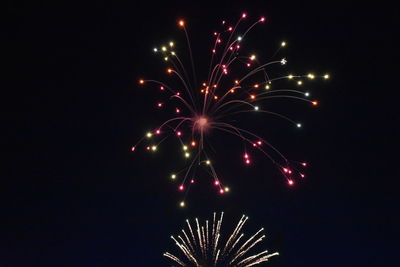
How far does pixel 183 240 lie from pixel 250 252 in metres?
2.10

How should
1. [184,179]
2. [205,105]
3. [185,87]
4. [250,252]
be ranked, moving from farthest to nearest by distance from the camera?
[250,252], [184,179], [185,87], [205,105]

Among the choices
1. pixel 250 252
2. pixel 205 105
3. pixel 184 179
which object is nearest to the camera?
pixel 205 105

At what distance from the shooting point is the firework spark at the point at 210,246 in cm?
1020

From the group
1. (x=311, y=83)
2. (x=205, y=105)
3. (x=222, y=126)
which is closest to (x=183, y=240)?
(x=222, y=126)

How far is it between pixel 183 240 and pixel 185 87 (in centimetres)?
405

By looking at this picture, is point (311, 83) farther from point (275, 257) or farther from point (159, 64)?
point (275, 257)

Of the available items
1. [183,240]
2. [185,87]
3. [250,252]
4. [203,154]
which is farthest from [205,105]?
[250,252]

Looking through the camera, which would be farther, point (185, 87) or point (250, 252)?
point (250, 252)

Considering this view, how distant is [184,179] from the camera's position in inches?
392

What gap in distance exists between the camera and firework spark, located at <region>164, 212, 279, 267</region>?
402 inches

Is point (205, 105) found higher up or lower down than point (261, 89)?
lower down

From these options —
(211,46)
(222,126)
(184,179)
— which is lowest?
(184,179)

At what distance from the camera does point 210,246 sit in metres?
10.4

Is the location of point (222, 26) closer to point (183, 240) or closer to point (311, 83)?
point (311, 83)
